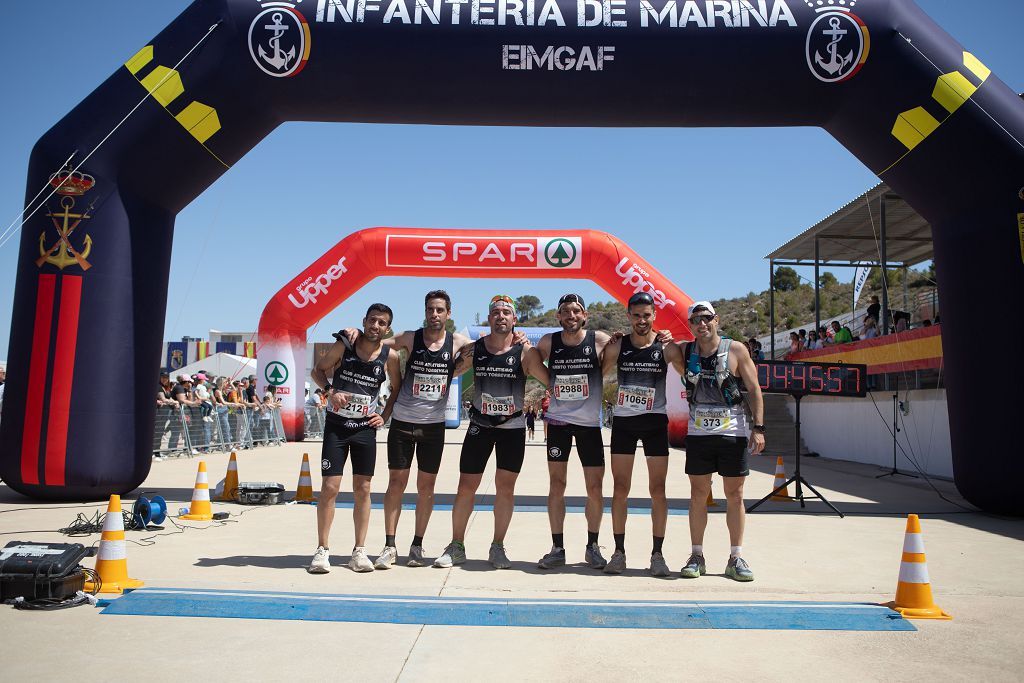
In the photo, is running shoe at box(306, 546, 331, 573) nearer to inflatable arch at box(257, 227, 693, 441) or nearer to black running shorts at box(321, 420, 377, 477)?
black running shorts at box(321, 420, 377, 477)

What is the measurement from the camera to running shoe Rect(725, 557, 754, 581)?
529 centimetres

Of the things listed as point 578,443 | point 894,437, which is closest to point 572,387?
point 578,443

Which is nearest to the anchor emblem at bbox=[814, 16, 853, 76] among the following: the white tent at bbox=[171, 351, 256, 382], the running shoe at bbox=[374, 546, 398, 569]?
the running shoe at bbox=[374, 546, 398, 569]

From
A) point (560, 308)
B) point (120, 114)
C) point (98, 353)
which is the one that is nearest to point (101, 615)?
point (560, 308)

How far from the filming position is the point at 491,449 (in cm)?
556

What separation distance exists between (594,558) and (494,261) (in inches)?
446

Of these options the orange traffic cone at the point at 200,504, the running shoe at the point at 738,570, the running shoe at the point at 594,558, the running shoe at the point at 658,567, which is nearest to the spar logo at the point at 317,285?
the orange traffic cone at the point at 200,504

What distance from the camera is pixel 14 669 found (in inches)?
132

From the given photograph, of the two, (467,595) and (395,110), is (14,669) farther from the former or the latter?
(395,110)

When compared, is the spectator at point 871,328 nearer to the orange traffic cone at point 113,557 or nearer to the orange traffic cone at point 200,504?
the orange traffic cone at point 200,504

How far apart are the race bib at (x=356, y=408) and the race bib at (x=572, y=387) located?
1362mm

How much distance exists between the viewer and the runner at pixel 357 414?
5473 mm

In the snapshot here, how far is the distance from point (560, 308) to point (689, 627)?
7.97 feet

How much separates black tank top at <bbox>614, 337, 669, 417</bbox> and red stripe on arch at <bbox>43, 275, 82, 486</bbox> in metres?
5.65
